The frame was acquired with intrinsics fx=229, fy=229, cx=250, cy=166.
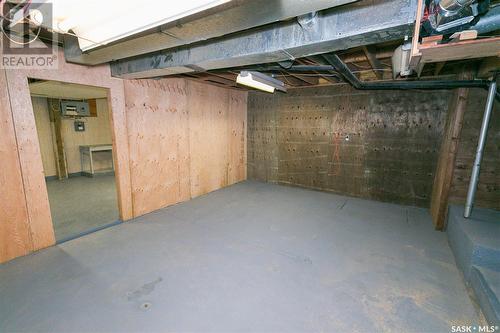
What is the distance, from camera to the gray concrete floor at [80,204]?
305 centimetres

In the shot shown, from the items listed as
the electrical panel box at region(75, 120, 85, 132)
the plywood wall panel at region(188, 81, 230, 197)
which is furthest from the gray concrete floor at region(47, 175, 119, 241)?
the plywood wall panel at region(188, 81, 230, 197)

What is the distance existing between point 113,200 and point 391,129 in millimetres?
5068

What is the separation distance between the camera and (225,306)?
1.73 metres

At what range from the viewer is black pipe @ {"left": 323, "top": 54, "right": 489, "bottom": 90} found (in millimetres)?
2302

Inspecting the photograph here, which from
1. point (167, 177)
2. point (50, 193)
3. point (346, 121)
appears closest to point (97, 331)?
point (167, 177)

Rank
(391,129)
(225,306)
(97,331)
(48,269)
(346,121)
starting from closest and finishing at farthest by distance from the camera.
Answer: (97,331), (225,306), (48,269), (391,129), (346,121)

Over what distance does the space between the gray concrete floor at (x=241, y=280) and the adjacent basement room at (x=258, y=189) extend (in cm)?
2

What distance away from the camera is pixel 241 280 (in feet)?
6.63

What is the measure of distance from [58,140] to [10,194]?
423cm

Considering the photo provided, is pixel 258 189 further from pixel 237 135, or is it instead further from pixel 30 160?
pixel 30 160

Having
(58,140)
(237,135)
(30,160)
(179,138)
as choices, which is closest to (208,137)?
(179,138)

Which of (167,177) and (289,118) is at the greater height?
(289,118)

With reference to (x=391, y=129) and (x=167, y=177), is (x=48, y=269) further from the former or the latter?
(x=391, y=129)

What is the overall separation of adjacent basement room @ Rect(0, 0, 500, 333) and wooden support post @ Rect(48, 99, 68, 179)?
0.99 metres
